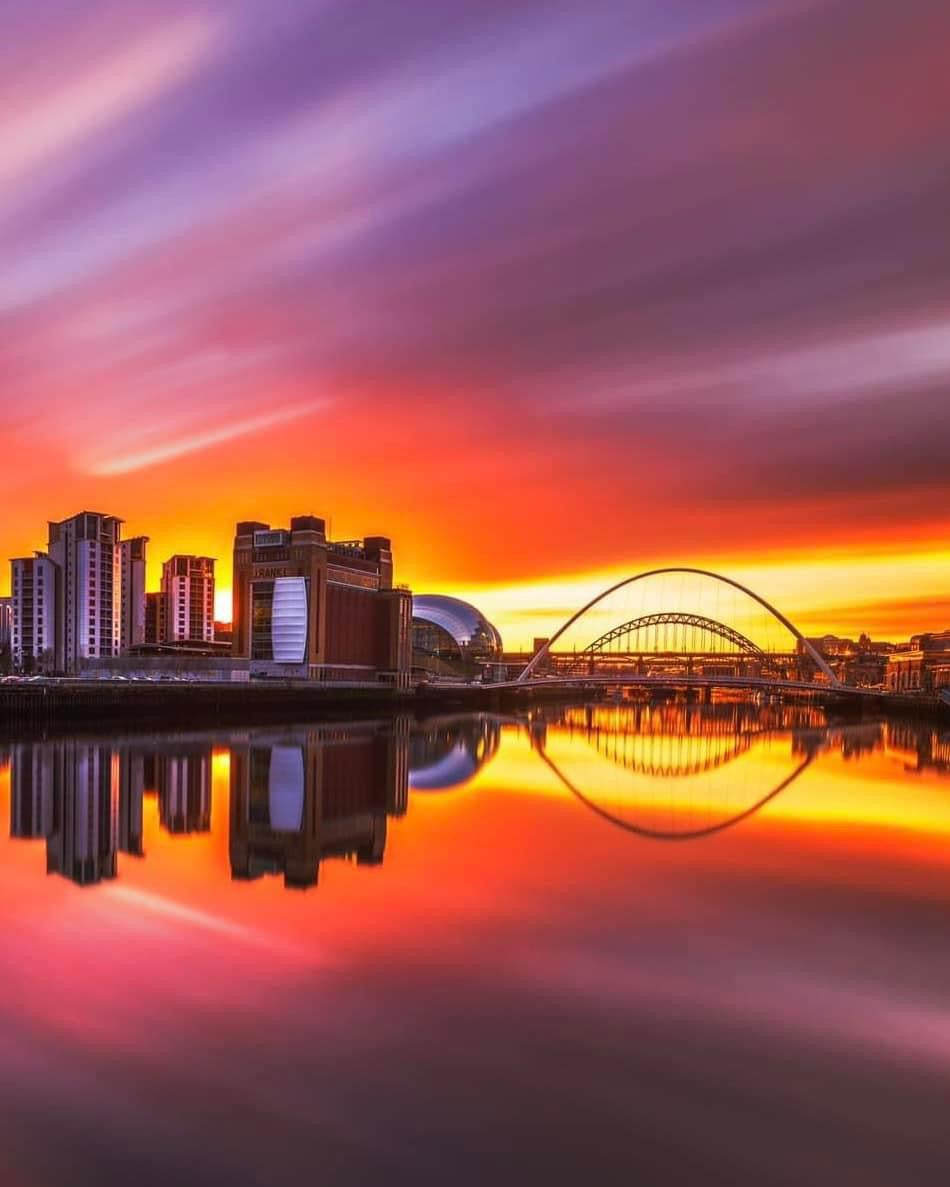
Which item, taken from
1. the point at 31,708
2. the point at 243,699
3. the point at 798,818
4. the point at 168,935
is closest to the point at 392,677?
the point at 243,699

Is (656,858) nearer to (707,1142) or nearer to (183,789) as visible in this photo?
(707,1142)

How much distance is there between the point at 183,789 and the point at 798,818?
1525cm

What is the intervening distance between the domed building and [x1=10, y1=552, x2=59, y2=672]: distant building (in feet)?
132

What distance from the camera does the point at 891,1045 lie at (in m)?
7.55

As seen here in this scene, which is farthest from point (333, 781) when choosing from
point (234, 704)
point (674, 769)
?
point (234, 704)

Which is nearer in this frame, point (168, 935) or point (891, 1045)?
point (891, 1045)

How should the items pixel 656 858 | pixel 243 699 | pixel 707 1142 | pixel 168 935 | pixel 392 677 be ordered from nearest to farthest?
1. pixel 707 1142
2. pixel 168 935
3. pixel 656 858
4. pixel 243 699
5. pixel 392 677

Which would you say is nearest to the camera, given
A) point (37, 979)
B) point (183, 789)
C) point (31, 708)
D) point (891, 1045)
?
point (891, 1045)

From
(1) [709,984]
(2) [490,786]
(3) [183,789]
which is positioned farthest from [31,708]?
(1) [709,984]

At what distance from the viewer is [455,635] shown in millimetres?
109688

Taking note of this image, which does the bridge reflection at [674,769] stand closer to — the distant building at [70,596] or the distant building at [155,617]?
the distant building at [70,596]

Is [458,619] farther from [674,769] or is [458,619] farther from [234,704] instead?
[674,769]

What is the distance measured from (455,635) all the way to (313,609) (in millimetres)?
42155

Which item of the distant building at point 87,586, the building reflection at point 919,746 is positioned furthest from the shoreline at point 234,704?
the distant building at point 87,586
